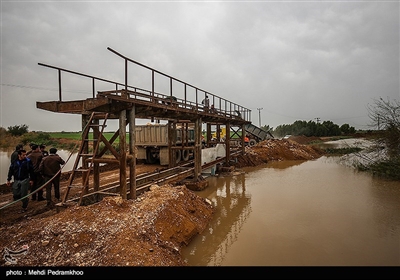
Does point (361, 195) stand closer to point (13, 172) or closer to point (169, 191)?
point (169, 191)

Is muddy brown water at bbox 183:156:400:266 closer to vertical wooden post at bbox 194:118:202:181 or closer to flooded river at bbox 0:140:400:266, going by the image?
flooded river at bbox 0:140:400:266

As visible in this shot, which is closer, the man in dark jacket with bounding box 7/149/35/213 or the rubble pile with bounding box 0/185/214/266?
the rubble pile with bounding box 0/185/214/266

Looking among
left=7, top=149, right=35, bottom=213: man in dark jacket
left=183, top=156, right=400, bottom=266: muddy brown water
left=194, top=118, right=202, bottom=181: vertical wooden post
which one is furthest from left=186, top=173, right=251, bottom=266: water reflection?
left=7, top=149, right=35, bottom=213: man in dark jacket

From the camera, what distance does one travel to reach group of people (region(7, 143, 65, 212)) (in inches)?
252

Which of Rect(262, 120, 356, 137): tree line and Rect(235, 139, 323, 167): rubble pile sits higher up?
Rect(262, 120, 356, 137): tree line

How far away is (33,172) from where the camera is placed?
674 centimetres

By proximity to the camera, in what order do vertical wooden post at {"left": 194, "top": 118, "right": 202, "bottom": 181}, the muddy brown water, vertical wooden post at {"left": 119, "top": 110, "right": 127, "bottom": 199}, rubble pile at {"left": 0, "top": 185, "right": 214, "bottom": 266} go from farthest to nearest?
vertical wooden post at {"left": 194, "top": 118, "right": 202, "bottom": 181} → vertical wooden post at {"left": 119, "top": 110, "right": 127, "bottom": 199} → the muddy brown water → rubble pile at {"left": 0, "top": 185, "right": 214, "bottom": 266}

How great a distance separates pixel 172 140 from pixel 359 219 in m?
8.78

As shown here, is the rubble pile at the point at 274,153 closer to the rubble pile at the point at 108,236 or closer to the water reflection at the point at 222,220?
the water reflection at the point at 222,220

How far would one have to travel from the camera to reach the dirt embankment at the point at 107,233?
403 cm

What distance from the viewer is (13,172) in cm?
643

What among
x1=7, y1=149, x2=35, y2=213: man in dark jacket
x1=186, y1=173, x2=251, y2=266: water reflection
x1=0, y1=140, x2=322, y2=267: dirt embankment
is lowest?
x1=186, y1=173, x2=251, y2=266: water reflection

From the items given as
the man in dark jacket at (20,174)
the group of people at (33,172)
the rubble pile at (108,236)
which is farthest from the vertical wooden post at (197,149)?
the man in dark jacket at (20,174)

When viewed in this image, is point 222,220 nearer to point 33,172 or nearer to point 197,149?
point 197,149
